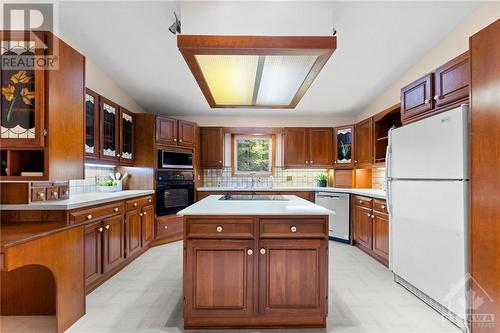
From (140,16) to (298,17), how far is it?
1.73 m

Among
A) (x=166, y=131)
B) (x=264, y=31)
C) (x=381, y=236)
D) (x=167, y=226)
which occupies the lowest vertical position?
(x=167, y=226)

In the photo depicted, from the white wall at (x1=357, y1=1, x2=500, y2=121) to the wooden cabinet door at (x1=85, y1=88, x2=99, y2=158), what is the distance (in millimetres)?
4024

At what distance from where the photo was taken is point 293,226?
1.87 metres

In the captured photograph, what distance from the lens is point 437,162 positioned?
6.89ft

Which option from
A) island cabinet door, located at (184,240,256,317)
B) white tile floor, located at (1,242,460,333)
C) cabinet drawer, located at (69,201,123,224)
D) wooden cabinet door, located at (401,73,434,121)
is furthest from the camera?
wooden cabinet door, located at (401,73,434,121)

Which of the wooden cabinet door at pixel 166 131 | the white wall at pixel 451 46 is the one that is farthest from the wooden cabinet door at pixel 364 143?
the wooden cabinet door at pixel 166 131

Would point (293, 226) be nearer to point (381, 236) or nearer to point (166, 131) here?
point (381, 236)

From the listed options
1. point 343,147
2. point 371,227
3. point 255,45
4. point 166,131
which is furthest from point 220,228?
point 343,147

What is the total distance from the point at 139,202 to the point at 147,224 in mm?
468

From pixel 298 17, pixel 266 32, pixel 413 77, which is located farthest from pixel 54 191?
pixel 413 77

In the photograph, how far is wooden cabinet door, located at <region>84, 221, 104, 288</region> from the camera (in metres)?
2.42

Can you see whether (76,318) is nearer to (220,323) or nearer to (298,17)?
(220,323)

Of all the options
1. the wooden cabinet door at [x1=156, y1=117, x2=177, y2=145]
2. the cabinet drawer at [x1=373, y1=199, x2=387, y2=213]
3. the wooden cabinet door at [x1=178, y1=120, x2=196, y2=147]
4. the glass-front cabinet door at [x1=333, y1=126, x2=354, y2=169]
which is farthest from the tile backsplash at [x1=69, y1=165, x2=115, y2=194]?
the glass-front cabinet door at [x1=333, y1=126, x2=354, y2=169]

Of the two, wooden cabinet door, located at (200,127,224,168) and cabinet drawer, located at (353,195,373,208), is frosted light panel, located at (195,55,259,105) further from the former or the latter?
wooden cabinet door, located at (200,127,224,168)
